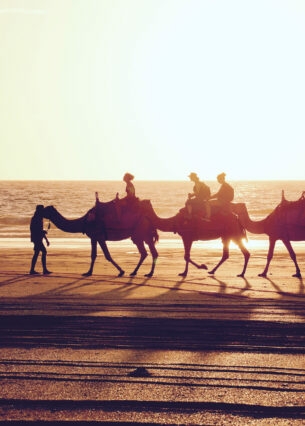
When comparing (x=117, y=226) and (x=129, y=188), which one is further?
(x=117, y=226)

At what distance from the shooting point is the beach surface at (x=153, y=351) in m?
7.53

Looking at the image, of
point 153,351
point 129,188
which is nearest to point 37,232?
point 129,188

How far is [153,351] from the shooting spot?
9828 millimetres

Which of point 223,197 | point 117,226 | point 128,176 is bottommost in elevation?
point 117,226

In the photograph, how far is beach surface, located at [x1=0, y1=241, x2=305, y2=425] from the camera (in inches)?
297

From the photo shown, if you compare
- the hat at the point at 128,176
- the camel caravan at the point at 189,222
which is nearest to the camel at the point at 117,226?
the camel caravan at the point at 189,222

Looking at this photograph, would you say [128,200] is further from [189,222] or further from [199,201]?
[199,201]

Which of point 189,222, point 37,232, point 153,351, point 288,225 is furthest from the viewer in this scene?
point 37,232

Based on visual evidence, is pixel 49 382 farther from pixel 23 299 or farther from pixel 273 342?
pixel 23 299

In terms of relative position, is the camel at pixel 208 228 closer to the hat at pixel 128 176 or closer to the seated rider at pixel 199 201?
the seated rider at pixel 199 201

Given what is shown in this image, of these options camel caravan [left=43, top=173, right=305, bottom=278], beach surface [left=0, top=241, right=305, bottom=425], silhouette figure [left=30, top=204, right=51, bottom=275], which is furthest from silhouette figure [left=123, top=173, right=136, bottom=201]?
beach surface [left=0, top=241, right=305, bottom=425]

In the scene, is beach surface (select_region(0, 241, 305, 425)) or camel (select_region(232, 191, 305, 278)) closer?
beach surface (select_region(0, 241, 305, 425))

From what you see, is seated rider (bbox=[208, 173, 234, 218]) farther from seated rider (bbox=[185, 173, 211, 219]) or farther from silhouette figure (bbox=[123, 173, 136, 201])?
silhouette figure (bbox=[123, 173, 136, 201])

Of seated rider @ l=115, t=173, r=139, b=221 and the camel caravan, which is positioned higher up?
seated rider @ l=115, t=173, r=139, b=221
